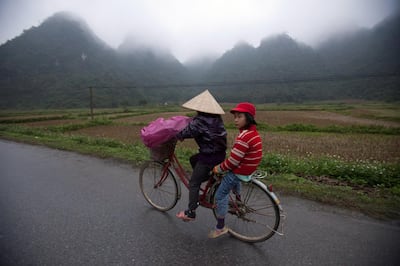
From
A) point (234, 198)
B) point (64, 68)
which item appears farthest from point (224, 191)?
point (64, 68)

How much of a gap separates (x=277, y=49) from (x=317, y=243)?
78.7m

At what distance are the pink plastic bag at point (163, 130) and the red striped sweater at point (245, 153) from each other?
2.52ft

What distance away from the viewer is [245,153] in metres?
2.42

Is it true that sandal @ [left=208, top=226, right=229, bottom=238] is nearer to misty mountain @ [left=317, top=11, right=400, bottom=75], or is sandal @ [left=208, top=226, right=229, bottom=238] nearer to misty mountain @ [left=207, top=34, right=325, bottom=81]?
misty mountain @ [left=317, top=11, right=400, bottom=75]

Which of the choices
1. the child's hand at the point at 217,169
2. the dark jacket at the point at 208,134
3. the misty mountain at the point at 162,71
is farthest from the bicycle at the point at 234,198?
the misty mountain at the point at 162,71

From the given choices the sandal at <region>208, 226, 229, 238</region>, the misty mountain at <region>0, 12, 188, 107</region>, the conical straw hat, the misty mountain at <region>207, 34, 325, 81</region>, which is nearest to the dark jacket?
the conical straw hat

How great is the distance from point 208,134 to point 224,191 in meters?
0.74

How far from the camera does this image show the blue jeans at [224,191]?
8.73ft

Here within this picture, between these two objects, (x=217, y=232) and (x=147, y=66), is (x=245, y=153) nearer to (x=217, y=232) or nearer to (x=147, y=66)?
(x=217, y=232)

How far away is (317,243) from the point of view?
268 centimetres

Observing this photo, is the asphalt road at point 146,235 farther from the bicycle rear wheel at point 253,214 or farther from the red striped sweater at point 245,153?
the red striped sweater at point 245,153

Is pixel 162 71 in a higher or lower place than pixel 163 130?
higher

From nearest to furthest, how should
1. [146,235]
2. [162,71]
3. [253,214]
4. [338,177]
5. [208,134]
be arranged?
1. [208,134]
2. [146,235]
3. [253,214]
4. [338,177]
5. [162,71]

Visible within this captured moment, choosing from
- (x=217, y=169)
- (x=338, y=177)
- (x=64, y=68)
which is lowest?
(x=338, y=177)
